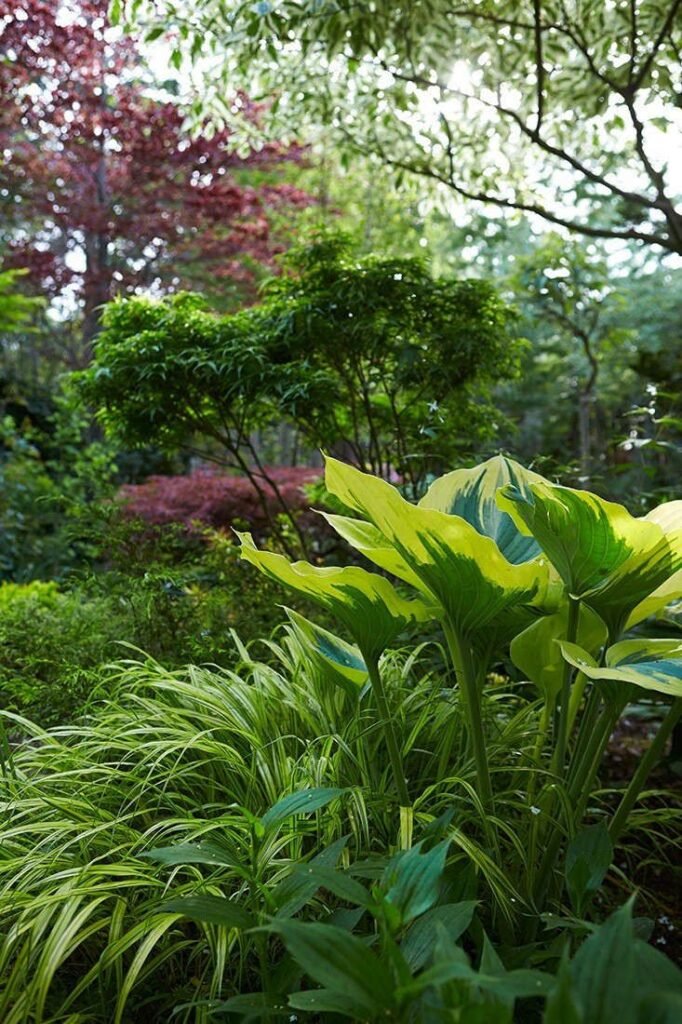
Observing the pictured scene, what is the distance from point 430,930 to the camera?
78 centimetres

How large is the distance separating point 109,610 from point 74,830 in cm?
115

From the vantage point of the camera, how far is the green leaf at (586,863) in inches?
34.4

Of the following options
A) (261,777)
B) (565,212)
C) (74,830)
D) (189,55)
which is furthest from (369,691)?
(565,212)

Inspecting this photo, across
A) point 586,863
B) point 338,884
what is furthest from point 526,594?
point 338,884

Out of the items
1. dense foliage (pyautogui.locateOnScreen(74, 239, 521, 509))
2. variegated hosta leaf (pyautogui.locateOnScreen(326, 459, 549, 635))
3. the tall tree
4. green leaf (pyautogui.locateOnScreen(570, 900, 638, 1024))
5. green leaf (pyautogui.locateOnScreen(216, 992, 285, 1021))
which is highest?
the tall tree

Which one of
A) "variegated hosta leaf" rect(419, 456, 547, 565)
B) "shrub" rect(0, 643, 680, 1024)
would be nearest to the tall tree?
"variegated hosta leaf" rect(419, 456, 547, 565)

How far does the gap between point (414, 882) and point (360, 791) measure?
0.53 m

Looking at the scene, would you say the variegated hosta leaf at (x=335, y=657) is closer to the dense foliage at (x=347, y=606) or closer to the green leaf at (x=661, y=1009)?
the dense foliage at (x=347, y=606)

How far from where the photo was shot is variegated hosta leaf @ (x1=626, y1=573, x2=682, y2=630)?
1050 millimetres

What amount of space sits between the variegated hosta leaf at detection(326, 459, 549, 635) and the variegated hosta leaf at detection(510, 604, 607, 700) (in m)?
0.17

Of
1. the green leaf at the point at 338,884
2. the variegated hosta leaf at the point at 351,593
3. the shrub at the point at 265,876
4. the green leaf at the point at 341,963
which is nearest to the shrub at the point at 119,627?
the shrub at the point at 265,876

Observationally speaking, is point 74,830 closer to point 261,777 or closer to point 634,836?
point 261,777

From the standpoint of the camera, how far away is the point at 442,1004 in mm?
631

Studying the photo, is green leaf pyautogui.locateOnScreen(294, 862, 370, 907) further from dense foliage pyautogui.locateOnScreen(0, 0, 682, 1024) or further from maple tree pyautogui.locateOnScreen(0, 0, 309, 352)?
maple tree pyautogui.locateOnScreen(0, 0, 309, 352)
